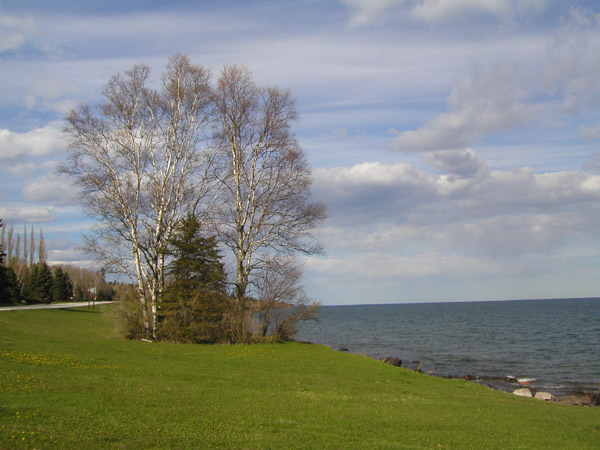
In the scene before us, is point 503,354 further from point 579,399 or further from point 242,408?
point 242,408

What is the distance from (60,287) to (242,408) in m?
79.9

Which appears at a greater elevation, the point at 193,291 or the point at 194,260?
the point at 194,260

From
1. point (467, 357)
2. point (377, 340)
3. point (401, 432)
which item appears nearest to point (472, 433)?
Answer: point (401, 432)

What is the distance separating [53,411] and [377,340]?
1774 inches

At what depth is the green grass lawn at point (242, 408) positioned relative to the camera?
870 centimetres

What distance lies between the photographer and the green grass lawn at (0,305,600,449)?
870cm

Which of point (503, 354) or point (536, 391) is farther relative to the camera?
point (503, 354)

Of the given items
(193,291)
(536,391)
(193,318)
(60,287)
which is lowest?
(536,391)

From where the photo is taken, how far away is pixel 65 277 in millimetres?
85438

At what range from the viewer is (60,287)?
3194 inches

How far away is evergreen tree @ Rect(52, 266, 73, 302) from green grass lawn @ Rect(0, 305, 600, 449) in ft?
208

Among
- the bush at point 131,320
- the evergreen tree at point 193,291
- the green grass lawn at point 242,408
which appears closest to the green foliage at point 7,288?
the bush at point 131,320

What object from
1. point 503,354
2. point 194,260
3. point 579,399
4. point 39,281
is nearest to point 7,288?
point 39,281

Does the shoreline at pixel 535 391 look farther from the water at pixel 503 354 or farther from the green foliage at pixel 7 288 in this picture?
the green foliage at pixel 7 288
